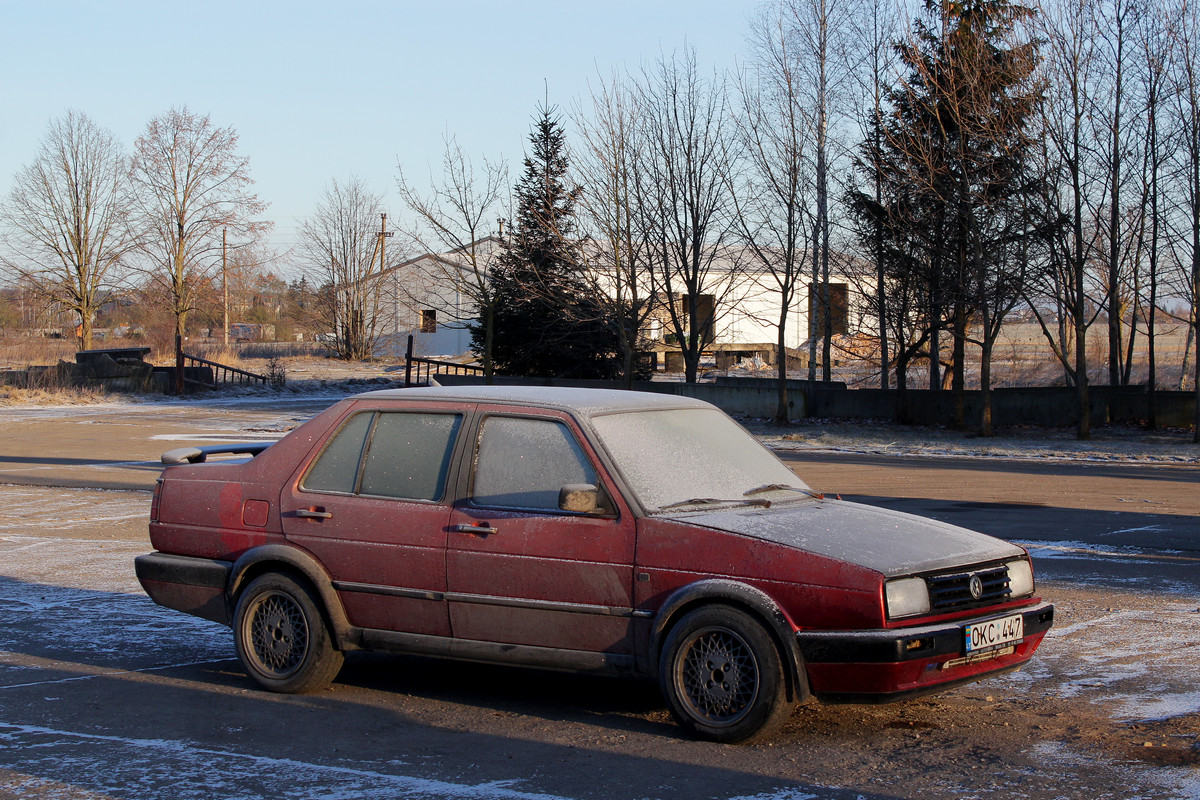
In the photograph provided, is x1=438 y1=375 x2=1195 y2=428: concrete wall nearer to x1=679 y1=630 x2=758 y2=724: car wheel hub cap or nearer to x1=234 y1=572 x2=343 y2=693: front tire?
x1=234 y1=572 x2=343 y2=693: front tire

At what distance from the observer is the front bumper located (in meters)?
4.57

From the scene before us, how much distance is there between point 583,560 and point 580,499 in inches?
11.4

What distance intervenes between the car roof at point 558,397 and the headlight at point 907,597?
5.26 ft

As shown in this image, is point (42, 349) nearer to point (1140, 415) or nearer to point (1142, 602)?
point (1140, 415)

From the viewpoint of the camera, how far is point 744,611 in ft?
15.8

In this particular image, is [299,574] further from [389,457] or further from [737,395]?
[737,395]

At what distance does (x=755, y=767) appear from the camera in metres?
4.56

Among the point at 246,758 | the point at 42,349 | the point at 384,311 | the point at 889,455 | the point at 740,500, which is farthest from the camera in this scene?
the point at 384,311

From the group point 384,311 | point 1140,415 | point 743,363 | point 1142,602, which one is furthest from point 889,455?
point 384,311

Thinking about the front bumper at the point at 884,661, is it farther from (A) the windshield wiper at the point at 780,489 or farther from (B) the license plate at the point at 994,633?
(A) the windshield wiper at the point at 780,489

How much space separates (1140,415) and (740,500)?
79.5 feet

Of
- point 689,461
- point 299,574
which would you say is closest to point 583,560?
point 689,461

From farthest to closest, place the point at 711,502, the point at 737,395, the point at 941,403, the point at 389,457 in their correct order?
1. the point at 737,395
2. the point at 941,403
3. the point at 389,457
4. the point at 711,502

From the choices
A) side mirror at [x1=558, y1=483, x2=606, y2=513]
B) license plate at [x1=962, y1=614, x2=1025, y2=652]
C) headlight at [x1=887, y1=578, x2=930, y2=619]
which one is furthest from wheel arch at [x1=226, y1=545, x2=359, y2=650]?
license plate at [x1=962, y1=614, x2=1025, y2=652]
